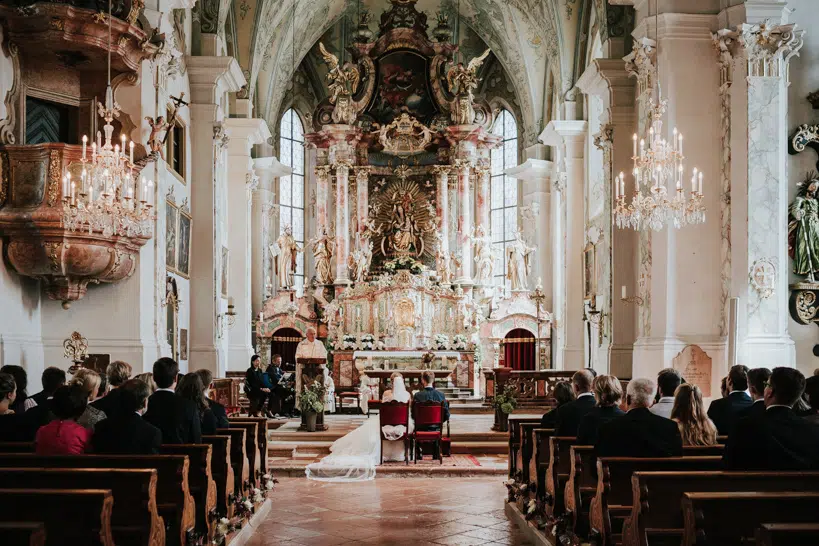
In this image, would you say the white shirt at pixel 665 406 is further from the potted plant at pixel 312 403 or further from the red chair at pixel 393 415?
the potted plant at pixel 312 403

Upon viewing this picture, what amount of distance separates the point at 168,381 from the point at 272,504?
11.1 feet

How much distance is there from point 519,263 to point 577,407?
63.1 feet

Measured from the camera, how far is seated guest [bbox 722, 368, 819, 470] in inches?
196

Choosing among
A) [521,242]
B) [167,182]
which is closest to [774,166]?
[167,182]

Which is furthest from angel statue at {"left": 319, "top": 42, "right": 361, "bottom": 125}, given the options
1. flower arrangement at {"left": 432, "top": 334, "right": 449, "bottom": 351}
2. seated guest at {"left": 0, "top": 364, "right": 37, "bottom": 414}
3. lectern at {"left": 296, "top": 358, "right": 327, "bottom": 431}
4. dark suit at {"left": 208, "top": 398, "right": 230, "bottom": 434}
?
seated guest at {"left": 0, "top": 364, "right": 37, "bottom": 414}

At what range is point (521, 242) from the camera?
2689cm

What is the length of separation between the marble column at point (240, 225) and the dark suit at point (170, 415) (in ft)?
51.3

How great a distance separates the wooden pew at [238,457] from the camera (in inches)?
333

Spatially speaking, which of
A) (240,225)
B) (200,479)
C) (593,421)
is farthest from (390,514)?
(240,225)

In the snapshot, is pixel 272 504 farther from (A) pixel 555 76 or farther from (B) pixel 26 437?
Answer: (A) pixel 555 76

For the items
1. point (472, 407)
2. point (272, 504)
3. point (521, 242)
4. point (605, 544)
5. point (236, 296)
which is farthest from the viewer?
point (521, 242)

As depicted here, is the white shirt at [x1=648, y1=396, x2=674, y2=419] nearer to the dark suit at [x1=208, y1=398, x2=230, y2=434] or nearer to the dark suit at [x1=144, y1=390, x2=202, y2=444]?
the dark suit at [x1=144, y1=390, x2=202, y2=444]

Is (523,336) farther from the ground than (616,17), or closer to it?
closer to it

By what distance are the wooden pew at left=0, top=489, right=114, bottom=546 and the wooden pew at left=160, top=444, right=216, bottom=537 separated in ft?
5.92
